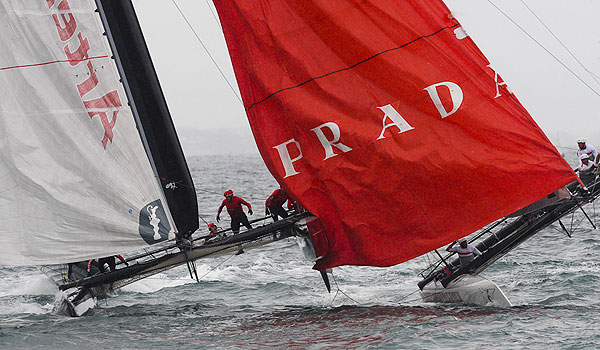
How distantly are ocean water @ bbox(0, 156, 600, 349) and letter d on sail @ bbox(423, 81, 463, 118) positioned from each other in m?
2.95

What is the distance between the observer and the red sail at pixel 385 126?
425 inches

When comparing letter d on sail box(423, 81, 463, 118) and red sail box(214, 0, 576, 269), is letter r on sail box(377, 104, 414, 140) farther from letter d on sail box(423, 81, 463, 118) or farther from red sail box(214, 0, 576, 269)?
letter d on sail box(423, 81, 463, 118)

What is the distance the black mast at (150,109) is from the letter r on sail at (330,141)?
2332 mm

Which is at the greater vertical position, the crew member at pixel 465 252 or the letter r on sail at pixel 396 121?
the letter r on sail at pixel 396 121

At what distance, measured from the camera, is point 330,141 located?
37.1ft

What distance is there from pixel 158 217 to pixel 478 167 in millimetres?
4873

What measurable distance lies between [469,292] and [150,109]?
224 inches

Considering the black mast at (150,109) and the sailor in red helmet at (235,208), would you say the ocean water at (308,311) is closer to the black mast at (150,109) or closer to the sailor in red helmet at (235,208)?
the sailor in red helmet at (235,208)

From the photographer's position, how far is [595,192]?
12.1m

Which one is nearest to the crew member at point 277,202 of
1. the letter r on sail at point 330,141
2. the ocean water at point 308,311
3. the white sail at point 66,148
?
the ocean water at point 308,311

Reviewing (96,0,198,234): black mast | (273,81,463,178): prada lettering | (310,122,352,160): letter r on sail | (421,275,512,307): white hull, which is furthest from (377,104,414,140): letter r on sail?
(96,0,198,234): black mast

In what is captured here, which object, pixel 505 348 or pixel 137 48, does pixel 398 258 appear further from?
pixel 137 48

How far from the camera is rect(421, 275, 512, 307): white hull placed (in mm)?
11820

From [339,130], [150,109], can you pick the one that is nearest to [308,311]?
[339,130]
